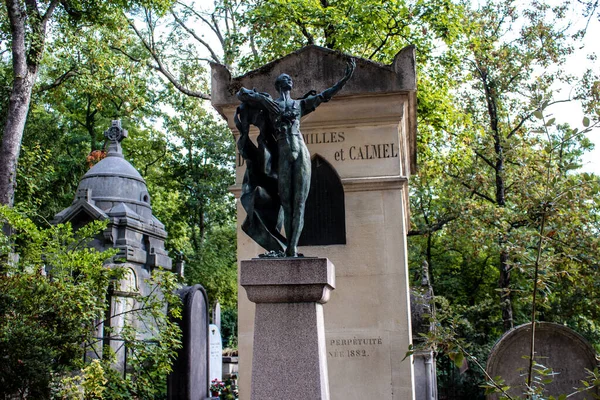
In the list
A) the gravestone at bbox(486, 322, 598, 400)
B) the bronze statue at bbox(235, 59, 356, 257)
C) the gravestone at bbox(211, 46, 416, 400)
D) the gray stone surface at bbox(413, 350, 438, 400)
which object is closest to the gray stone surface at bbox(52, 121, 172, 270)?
the gray stone surface at bbox(413, 350, 438, 400)

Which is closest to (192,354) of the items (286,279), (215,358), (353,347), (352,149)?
(353,347)

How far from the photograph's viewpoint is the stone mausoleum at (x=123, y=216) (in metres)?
13.5

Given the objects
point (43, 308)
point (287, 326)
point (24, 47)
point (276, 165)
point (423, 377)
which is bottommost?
point (423, 377)

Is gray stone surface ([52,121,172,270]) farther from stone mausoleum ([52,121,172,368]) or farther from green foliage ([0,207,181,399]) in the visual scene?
green foliage ([0,207,181,399])

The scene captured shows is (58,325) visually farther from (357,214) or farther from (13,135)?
(13,135)

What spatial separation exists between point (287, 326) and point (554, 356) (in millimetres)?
7457

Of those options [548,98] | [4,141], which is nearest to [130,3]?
[4,141]

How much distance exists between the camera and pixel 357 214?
7.48 m

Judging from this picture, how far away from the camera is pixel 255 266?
4.87m

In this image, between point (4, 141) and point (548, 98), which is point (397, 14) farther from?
point (548, 98)

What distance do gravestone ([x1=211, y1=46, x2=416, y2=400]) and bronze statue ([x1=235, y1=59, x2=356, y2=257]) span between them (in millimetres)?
2159

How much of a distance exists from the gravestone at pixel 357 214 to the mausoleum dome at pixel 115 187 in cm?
734

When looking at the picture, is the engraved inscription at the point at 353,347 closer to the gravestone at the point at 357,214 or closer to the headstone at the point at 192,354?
the gravestone at the point at 357,214

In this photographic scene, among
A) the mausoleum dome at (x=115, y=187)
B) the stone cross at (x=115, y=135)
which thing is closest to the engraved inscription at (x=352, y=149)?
the mausoleum dome at (x=115, y=187)
